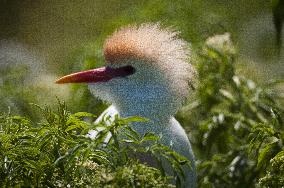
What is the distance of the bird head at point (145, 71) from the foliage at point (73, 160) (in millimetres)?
703

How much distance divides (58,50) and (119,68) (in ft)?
8.31

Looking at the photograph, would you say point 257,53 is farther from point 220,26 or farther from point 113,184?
point 113,184

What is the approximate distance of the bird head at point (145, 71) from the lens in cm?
288

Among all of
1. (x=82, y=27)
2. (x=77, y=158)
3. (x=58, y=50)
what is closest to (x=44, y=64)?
(x=58, y=50)

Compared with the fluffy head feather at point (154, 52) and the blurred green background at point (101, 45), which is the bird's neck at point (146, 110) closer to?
the fluffy head feather at point (154, 52)

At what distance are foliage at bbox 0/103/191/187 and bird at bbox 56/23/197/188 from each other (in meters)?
0.69

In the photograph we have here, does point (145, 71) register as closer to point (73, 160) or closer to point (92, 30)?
point (73, 160)

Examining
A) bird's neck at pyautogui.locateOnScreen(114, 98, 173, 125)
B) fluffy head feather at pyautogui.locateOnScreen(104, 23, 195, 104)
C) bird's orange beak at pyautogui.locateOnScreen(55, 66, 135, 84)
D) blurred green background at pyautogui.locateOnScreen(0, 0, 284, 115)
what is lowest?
blurred green background at pyautogui.locateOnScreen(0, 0, 284, 115)

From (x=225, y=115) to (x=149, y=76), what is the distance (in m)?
0.64

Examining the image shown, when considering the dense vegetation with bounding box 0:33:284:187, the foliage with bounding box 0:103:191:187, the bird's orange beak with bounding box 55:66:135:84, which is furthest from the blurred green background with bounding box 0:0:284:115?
the foliage with bounding box 0:103:191:187

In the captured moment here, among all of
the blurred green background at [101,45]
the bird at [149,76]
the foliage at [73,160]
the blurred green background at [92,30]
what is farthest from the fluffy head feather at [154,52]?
the foliage at [73,160]

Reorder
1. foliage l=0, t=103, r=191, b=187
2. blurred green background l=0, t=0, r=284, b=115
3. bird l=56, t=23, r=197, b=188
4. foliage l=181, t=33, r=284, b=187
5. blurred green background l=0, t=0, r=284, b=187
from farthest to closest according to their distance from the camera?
1. blurred green background l=0, t=0, r=284, b=115
2. blurred green background l=0, t=0, r=284, b=187
3. foliage l=181, t=33, r=284, b=187
4. bird l=56, t=23, r=197, b=188
5. foliage l=0, t=103, r=191, b=187

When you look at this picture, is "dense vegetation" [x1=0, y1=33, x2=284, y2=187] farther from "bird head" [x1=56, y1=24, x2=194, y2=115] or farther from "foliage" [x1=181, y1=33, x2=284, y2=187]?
"bird head" [x1=56, y1=24, x2=194, y2=115]

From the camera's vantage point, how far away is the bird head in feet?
9.43
